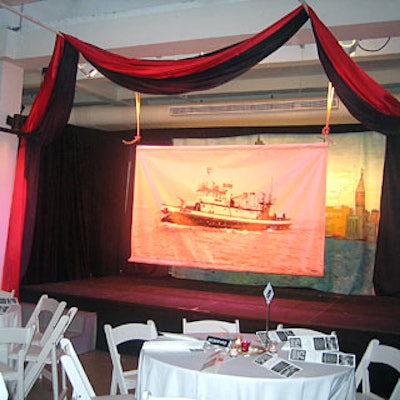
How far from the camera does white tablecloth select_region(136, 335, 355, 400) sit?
2586 mm

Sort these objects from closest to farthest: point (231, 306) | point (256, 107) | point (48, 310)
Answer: point (48, 310) < point (231, 306) < point (256, 107)

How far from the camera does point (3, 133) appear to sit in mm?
5676

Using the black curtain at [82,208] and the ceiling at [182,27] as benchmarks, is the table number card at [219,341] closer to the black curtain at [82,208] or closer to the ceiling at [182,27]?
the ceiling at [182,27]

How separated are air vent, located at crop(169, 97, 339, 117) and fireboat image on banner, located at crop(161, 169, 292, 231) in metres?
1.08

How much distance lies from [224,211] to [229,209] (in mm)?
94

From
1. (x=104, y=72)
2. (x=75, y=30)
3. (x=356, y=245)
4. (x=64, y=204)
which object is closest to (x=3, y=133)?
(x=75, y=30)

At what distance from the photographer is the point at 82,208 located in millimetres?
8945

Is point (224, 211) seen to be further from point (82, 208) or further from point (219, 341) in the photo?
point (219, 341)

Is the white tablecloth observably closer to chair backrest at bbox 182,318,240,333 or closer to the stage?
chair backrest at bbox 182,318,240,333

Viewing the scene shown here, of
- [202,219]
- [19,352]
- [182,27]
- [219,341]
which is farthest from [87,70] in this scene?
[219,341]

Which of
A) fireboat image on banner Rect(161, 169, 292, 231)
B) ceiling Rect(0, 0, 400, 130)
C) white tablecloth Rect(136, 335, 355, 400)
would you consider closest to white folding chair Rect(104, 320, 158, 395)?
white tablecloth Rect(136, 335, 355, 400)

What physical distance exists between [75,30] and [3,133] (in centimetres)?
140

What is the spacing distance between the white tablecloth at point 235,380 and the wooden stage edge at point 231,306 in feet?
7.66

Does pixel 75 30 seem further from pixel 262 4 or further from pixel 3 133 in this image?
pixel 262 4
